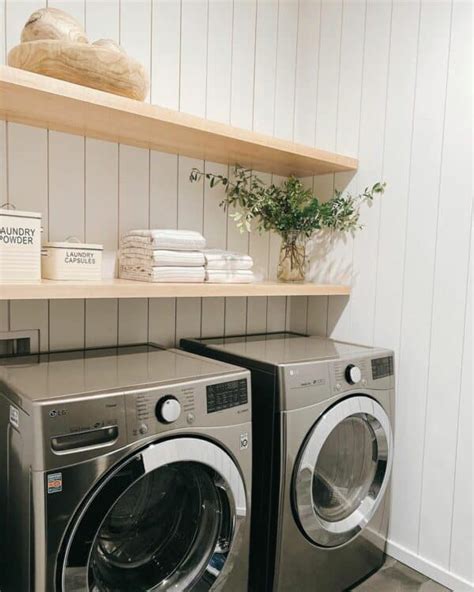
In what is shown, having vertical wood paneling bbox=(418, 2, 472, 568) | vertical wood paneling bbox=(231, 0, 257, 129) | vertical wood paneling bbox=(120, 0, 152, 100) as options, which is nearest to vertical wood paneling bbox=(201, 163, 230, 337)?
vertical wood paneling bbox=(231, 0, 257, 129)

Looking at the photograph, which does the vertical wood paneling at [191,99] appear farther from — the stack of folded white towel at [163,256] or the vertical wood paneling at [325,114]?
the vertical wood paneling at [325,114]

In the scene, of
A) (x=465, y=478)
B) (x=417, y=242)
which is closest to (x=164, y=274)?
(x=417, y=242)

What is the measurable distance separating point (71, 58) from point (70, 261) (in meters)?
0.59

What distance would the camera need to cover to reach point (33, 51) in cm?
145

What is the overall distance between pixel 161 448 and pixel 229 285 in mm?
695

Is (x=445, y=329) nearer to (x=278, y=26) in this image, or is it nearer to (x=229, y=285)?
(x=229, y=285)

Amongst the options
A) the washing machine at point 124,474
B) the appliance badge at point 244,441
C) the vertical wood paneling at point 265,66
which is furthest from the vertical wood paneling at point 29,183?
the vertical wood paneling at point 265,66

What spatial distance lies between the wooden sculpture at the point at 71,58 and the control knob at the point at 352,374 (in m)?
1.17

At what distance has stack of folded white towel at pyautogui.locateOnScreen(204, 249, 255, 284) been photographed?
1.92 metres

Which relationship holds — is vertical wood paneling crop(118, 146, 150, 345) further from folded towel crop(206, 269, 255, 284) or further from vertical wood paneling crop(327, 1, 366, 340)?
vertical wood paneling crop(327, 1, 366, 340)

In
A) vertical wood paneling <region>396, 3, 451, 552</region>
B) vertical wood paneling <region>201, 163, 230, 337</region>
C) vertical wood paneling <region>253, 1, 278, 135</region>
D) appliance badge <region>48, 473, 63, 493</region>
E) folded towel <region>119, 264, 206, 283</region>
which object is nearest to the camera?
appliance badge <region>48, 473, 63, 493</region>

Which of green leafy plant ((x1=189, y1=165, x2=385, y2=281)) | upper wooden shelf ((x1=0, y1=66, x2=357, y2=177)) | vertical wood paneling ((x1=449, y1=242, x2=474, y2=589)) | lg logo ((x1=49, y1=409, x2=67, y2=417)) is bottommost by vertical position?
vertical wood paneling ((x1=449, y1=242, x2=474, y2=589))

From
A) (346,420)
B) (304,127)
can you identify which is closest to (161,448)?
(346,420)

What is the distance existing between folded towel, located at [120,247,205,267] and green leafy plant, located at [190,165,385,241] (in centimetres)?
37
